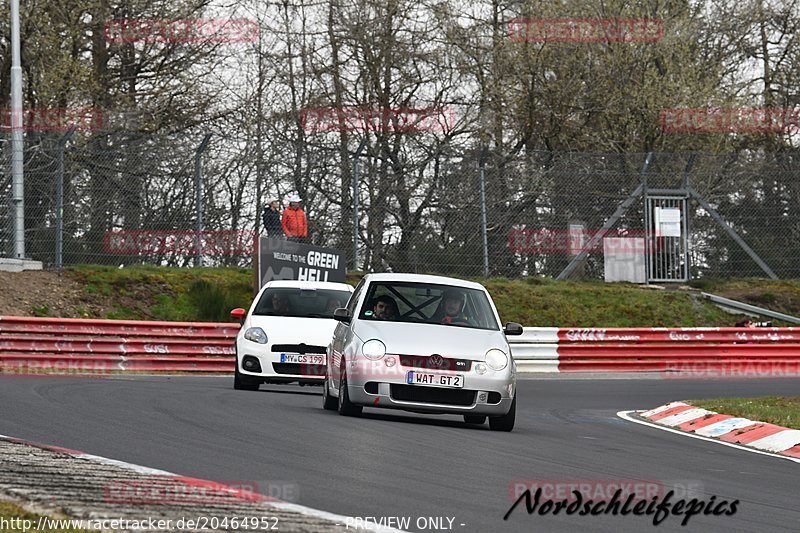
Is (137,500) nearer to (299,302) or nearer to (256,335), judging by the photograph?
(256,335)

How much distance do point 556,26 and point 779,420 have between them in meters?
22.4

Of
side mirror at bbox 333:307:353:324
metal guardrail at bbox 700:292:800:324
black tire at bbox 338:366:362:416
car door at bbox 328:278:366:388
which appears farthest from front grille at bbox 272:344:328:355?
metal guardrail at bbox 700:292:800:324

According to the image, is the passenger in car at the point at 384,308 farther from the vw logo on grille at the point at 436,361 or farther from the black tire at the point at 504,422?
the black tire at the point at 504,422

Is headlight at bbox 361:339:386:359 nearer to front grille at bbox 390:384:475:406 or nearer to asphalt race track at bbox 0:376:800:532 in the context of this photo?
front grille at bbox 390:384:475:406

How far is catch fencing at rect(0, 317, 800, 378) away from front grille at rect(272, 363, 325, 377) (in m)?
5.56

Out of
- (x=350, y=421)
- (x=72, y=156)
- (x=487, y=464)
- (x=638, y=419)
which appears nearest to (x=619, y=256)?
(x=72, y=156)

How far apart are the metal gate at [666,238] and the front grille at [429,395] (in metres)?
16.6

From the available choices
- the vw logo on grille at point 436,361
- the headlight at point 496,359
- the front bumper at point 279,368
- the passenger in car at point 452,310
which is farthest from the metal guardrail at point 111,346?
the headlight at point 496,359

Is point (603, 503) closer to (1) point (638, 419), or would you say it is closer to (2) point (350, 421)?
(2) point (350, 421)

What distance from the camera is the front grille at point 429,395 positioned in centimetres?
1270

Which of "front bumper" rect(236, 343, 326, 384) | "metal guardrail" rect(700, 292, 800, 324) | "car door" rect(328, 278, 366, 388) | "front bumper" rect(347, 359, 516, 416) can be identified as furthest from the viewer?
"metal guardrail" rect(700, 292, 800, 324)

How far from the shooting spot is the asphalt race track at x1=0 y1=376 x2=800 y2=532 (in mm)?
7508

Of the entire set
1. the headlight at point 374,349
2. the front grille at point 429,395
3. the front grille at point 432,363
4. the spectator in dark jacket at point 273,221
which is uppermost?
the spectator in dark jacket at point 273,221

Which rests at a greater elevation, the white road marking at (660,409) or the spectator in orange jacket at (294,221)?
the spectator in orange jacket at (294,221)
